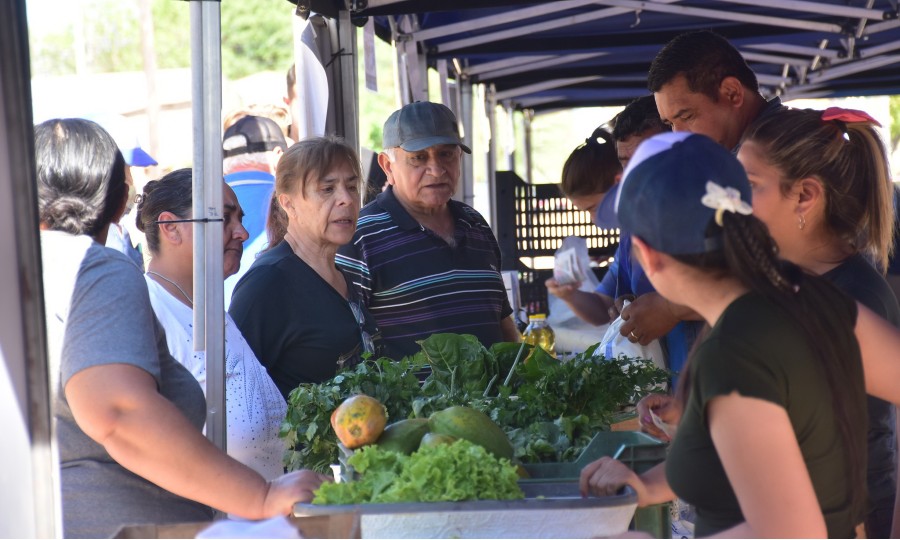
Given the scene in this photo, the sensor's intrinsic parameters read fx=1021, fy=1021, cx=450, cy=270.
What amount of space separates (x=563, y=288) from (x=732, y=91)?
1384 millimetres

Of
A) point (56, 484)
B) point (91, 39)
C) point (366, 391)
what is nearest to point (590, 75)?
point (366, 391)

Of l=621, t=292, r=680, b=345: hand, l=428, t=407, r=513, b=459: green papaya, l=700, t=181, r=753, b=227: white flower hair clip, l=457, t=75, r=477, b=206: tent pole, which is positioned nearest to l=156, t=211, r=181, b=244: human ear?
l=428, t=407, r=513, b=459: green papaya

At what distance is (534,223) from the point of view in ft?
20.1

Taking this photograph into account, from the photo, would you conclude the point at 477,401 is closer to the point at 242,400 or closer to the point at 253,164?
the point at 242,400

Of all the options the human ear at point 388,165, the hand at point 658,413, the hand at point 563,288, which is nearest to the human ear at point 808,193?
the hand at point 658,413

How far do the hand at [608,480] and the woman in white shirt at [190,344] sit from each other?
1151 mm

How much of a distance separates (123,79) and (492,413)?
28427 millimetres

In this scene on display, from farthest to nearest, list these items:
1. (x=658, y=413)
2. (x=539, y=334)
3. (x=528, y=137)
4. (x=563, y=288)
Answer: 1. (x=528, y=137)
2. (x=539, y=334)
3. (x=563, y=288)
4. (x=658, y=413)

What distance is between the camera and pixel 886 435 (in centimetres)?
219

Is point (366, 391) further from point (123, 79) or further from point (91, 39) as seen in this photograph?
point (91, 39)

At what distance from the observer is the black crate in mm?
6047

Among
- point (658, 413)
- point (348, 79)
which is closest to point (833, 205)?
point (658, 413)

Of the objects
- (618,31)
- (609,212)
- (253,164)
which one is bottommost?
(253,164)

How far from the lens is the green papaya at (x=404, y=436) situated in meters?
2.03
